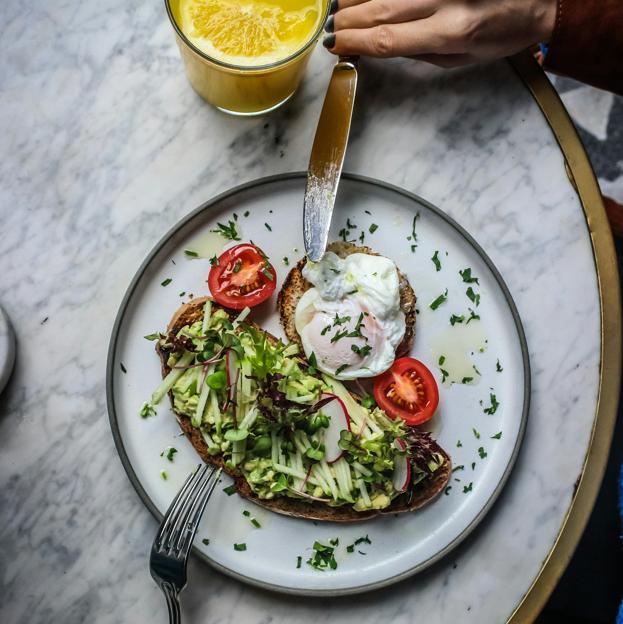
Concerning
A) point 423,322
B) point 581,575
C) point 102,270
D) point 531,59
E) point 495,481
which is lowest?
point 581,575

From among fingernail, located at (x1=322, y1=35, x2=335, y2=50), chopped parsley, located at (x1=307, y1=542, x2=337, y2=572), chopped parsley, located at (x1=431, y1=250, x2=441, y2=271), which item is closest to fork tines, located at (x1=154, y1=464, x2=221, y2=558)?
chopped parsley, located at (x1=307, y1=542, x2=337, y2=572)

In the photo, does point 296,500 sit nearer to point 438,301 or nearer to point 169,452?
point 169,452

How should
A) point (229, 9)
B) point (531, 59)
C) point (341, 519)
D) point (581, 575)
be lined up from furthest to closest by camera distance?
point (581, 575) < point (531, 59) < point (341, 519) < point (229, 9)

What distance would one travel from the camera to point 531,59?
256 centimetres

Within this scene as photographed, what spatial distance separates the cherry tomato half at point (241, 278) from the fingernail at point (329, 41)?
2.50 feet

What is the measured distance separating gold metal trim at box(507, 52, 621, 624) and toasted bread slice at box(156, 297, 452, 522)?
0.47m

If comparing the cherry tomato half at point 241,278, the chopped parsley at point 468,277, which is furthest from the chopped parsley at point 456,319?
the cherry tomato half at point 241,278

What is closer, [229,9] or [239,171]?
[229,9]

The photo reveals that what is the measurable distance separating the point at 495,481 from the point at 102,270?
5.29 feet

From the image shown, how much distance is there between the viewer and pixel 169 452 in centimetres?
245

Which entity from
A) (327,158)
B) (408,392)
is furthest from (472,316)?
(327,158)

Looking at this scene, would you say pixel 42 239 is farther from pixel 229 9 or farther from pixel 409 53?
pixel 409 53

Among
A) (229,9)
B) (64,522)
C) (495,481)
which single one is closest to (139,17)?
(229,9)

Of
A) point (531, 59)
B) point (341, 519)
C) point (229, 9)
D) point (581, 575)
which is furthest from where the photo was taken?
point (581, 575)
